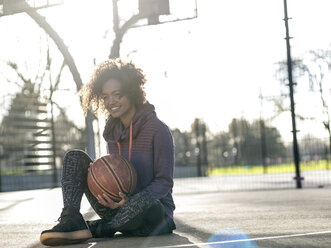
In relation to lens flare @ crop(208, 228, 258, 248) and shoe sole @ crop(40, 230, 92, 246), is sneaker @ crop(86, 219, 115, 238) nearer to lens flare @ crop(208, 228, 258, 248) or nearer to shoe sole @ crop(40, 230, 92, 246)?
shoe sole @ crop(40, 230, 92, 246)

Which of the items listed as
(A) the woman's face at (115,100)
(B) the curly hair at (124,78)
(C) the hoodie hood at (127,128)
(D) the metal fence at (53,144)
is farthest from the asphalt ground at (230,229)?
(D) the metal fence at (53,144)

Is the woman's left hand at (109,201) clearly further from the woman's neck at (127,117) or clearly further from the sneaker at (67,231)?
the woman's neck at (127,117)

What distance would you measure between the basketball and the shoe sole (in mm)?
273

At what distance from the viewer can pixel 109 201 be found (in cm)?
410

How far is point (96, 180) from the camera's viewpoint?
4094 mm

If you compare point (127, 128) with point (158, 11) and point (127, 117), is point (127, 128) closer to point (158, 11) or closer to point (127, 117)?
point (127, 117)

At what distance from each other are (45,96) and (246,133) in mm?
5908

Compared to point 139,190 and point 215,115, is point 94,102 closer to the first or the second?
point 139,190

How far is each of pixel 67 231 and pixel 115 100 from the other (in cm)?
91

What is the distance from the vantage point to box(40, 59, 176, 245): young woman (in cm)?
406

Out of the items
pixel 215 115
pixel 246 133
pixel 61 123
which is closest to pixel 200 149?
pixel 246 133

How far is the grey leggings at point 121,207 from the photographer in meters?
4.06

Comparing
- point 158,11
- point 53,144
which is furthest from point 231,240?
point 53,144

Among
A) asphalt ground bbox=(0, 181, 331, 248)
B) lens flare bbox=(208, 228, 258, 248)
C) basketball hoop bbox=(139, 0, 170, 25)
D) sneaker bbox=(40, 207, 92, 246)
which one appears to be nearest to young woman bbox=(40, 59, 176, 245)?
sneaker bbox=(40, 207, 92, 246)
